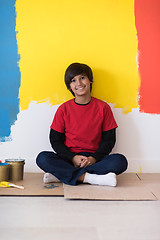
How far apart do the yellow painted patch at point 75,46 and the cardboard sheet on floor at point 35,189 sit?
585 mm

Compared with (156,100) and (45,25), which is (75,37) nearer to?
(45,25)

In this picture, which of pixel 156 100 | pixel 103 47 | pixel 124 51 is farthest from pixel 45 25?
pixel 156 100

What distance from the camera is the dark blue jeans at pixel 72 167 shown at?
4.52 ft

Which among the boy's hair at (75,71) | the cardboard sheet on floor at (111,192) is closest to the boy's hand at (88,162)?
the cardboard sheet on floor at (111,192)

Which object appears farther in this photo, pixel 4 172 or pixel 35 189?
pixel 4 172

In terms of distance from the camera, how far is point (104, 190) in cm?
126

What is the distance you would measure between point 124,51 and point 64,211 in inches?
50.0

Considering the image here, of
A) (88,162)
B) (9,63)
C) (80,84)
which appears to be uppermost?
(9,63)

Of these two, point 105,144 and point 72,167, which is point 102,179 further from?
point 105,144

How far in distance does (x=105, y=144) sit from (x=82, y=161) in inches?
8.6

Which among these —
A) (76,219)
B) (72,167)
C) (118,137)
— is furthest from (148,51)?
(76,219)

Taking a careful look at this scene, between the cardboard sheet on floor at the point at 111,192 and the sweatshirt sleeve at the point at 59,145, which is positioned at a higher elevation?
the sweatshirt sleeve at the point at 59,145

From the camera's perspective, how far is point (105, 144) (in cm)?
A: 163

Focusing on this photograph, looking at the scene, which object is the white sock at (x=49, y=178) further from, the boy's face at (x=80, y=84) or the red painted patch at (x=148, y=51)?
the red painted patch at (x=148, y=51)
